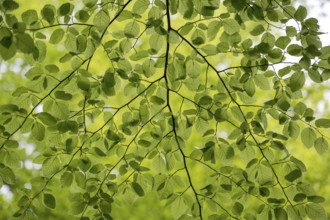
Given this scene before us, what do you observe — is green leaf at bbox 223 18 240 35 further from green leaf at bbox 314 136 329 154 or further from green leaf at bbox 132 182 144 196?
green leaf at bbox 132 182 144 196

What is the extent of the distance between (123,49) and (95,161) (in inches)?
19.2

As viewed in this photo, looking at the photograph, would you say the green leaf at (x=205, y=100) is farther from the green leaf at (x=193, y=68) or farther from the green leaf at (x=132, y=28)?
the green leaf at (x=132, y=28)

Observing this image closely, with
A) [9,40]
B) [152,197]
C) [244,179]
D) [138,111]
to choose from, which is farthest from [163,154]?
[152,197]

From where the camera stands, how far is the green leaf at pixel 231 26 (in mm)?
1785

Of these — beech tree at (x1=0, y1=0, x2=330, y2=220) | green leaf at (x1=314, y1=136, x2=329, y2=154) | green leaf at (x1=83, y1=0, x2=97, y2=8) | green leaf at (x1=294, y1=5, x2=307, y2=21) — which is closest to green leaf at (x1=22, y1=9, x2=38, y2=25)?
beech tree at (x1=0, y1=0, x2=330, y2=220)

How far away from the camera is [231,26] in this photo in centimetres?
180

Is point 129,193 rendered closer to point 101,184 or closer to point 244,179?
point 101,184

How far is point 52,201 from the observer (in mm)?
1866

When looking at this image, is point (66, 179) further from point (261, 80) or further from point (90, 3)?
point (261, 80)

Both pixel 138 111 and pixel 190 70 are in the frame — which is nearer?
pixel 190 70

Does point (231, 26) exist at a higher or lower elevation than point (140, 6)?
higher

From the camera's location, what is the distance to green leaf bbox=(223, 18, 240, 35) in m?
1.79

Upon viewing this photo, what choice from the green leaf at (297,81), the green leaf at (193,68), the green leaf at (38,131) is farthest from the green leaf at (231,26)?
the green leaf at (38,131)

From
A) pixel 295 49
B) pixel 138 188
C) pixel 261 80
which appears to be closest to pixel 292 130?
pixel 261 80
